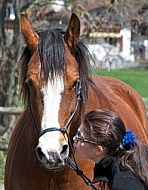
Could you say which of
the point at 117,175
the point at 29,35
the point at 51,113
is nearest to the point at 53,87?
the point at 51,113

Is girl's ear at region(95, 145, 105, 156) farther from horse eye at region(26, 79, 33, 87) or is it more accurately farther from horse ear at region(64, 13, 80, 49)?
horse ear at region(64, 13, 80, 49)

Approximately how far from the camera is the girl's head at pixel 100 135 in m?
3.14

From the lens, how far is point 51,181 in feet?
14.1

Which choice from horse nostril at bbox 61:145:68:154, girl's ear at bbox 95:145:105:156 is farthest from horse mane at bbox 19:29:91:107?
girl's ear at bbox 95:145:105:156

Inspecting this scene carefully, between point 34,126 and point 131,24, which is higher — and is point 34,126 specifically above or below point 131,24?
below

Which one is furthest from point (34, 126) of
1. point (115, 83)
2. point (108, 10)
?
point (108, 10)

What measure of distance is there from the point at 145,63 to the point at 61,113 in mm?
43894

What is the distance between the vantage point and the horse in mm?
3805

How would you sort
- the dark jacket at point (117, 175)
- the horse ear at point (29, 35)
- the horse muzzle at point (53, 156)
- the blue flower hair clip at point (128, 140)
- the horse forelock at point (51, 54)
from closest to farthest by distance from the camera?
the dark jacket at point (117, 175) < the blue flower hair clip at point (128, 140) < the horse muzzle at point (53, 156) < the horse forelock at point (51, 54) < the horse ear at point (29, 35)

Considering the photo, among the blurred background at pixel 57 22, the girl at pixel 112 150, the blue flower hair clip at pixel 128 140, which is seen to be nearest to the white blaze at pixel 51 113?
the girl at pixel 112 150

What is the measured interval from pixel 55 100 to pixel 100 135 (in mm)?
836

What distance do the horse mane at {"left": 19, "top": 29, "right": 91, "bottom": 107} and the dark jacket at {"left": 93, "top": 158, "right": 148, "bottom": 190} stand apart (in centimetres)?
95

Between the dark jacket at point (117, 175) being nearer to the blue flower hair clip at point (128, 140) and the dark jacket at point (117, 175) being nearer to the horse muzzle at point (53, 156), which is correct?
the blue flower hair clip at point (128, 140)

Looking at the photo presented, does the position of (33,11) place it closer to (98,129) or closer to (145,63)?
(98,129)
